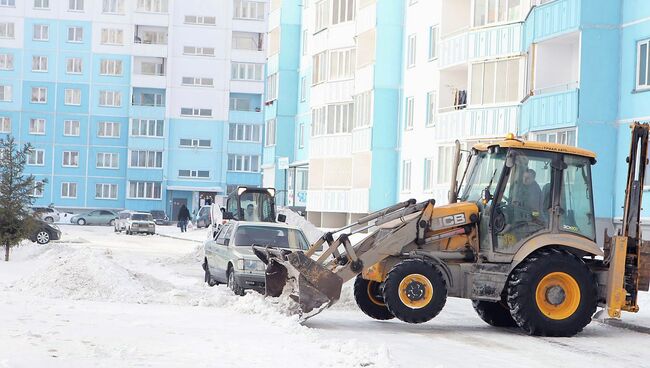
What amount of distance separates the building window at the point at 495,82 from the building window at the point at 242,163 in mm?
62781

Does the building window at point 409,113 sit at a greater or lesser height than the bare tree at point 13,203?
greater

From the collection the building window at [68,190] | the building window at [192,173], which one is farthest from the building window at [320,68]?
the building window at [68,190]

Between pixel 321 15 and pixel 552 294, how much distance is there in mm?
47766

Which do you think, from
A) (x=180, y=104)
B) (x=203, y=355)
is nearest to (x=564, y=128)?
(x=203, y=355)

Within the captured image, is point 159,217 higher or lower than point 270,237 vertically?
lower

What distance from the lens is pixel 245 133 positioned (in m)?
104

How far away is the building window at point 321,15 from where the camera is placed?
62.9m

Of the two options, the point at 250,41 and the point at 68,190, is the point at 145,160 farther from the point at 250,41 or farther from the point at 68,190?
the point at 250,41

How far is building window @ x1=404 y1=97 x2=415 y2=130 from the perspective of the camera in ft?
171

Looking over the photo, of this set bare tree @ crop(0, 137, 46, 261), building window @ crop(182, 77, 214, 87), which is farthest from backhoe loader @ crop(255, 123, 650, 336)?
building window @ crop(182, 77, 214, 87)

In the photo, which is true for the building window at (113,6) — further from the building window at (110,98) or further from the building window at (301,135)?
the building window at (301,135)

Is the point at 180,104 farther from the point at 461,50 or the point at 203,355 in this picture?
the point at 203,355

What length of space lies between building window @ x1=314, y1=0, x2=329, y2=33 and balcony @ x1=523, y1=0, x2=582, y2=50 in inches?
1017

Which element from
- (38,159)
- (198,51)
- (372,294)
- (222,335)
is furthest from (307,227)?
(38,159)
